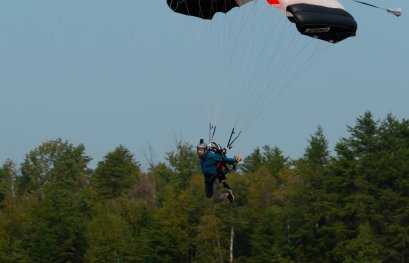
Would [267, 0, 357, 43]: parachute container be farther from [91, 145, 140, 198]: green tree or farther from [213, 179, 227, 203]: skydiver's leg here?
[91, 145, 140, 198]: green tree

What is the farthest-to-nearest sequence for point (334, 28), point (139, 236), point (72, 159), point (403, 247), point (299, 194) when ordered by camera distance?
point (72, 159) → point (139, 236) → point (299, 194) → point (403, 247) → point (334, 28)

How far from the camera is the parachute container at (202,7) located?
22891mm

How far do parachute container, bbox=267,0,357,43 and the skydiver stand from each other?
3166 millimetres

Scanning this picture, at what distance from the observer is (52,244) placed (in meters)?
60.8

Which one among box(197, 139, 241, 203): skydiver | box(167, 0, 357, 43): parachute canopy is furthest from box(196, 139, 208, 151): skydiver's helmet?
box(167, 0, 357, 43): parachute canopy

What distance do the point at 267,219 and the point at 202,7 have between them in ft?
123

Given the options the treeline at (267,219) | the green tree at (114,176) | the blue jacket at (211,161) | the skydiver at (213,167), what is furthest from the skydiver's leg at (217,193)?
the green tree at (114,176)

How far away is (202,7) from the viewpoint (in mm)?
23219

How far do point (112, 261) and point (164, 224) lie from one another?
4.10 m

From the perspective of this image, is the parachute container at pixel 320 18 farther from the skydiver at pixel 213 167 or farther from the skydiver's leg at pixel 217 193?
the skydiver's leg at pixel 217 193

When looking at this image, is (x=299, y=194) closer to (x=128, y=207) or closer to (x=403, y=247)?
(x=403, y=247)

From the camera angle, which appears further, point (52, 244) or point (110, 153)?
point (110, 153)

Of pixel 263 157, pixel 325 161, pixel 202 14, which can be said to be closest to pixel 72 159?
pixel 263 157

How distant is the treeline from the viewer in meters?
55.9
